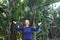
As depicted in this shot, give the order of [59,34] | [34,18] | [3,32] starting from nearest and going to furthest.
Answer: [34,18] → [3,32] → [59,34]

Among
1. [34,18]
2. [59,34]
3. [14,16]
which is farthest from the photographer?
[59,34]

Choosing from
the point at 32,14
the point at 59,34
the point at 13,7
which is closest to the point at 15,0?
the point at 13,7

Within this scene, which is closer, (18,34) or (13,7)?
(13,7)

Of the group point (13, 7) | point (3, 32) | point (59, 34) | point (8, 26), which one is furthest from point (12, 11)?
point (59, 34)

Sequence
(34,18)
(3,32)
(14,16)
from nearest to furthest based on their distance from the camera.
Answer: (14,16) < (34,18) < (3,32)

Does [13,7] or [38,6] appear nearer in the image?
[13,7]

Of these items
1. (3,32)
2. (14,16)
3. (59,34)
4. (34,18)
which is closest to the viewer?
(14,16)

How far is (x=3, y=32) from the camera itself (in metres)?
8.53

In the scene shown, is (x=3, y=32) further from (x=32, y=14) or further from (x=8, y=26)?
(x=32, y=14)

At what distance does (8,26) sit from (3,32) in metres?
0.99

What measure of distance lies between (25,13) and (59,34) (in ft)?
25.0

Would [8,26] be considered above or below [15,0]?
below

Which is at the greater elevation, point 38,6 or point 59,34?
point 38,6

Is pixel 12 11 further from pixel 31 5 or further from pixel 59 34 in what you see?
pixel 59 34
